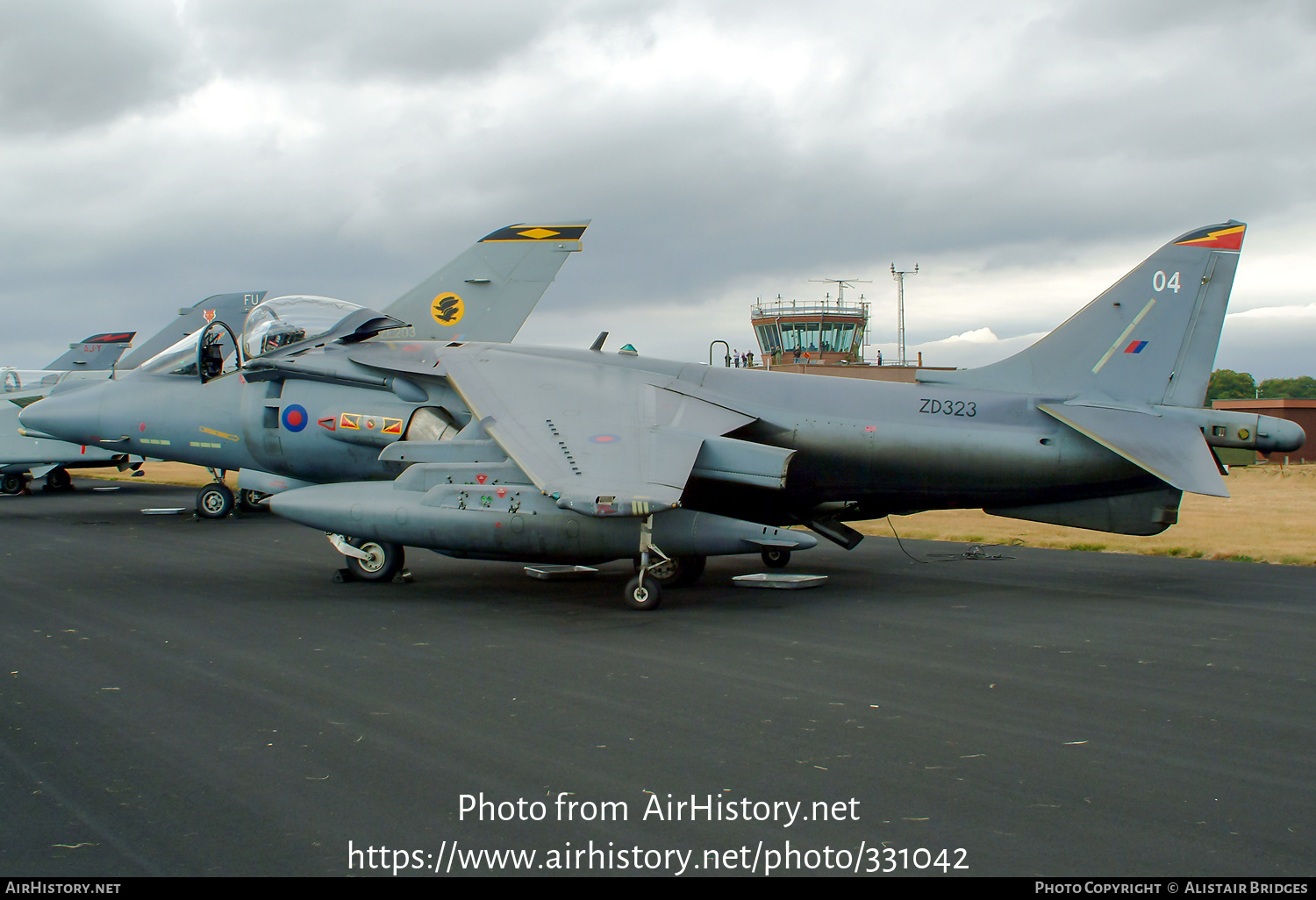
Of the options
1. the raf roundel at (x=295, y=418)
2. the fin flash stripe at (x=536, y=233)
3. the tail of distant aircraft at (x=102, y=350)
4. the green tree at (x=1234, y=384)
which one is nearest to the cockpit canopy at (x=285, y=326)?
the raf roundel at (x=295, y=418)

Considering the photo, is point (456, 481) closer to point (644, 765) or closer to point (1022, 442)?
point (644, 765)

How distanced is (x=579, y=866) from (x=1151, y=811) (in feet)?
8.16

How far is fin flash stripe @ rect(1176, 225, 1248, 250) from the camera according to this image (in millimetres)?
9930

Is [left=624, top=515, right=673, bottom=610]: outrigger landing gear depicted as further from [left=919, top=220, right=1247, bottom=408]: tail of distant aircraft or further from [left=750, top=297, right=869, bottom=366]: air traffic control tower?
[left=750, top=297, right=869, bottom=366]: air traffic control tower

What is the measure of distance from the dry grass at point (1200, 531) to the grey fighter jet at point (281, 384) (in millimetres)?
7967

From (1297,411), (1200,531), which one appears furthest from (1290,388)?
(1200,531)

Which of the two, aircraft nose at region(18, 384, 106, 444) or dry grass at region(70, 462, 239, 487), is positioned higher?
aircraft nose at region(18, 384, 106, 444)

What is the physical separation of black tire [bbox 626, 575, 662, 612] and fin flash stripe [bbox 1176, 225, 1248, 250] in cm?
710

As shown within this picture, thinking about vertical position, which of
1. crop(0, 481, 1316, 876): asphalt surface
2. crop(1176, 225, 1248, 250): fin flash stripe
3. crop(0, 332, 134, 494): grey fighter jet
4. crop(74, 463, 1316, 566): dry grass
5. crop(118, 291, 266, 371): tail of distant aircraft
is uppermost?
crop(118, 291, 266, 371): tail of distant aircraft

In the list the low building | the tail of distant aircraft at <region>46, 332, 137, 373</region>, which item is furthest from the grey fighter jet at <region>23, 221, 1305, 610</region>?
the low building

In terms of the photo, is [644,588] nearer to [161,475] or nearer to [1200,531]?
[1200,531]

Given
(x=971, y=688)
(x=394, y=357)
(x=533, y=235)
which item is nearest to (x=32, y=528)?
(x=394, y=357)

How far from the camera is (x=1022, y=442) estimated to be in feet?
32.0

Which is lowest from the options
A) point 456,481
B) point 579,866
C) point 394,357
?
point 579,866
